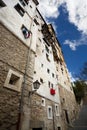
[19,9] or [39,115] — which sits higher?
[19,9]

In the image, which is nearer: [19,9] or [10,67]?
[10,67]

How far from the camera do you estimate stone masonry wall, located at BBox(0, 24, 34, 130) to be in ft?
21.5

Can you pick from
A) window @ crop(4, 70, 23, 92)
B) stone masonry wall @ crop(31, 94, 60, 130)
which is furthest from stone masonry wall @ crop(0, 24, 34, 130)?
stone masonry wall @ crop(31, 94, 60, 130)

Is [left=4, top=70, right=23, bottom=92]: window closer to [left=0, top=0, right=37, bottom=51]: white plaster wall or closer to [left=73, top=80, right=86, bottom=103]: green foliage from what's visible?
[left=0, top=0, right=37, bottom=51]: white plaster wall

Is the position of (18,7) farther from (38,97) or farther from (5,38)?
(38,97)

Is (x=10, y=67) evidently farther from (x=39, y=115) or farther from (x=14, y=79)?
(x=39, y=115)

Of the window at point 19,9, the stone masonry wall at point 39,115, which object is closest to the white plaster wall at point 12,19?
the window at point 19,9

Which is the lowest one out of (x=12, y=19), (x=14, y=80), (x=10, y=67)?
(x=14, y=80)

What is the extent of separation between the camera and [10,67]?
8.04m

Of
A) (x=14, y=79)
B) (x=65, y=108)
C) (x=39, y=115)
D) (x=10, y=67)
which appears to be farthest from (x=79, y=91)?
(x=10, y=67)

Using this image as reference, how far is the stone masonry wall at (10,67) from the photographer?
6.56m

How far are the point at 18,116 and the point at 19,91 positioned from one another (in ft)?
5.39

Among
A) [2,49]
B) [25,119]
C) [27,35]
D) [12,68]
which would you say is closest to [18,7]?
[27,35]

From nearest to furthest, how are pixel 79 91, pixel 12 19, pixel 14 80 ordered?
1. pixel 14 80
2. pixel 12 19
3. pixel 79 91
